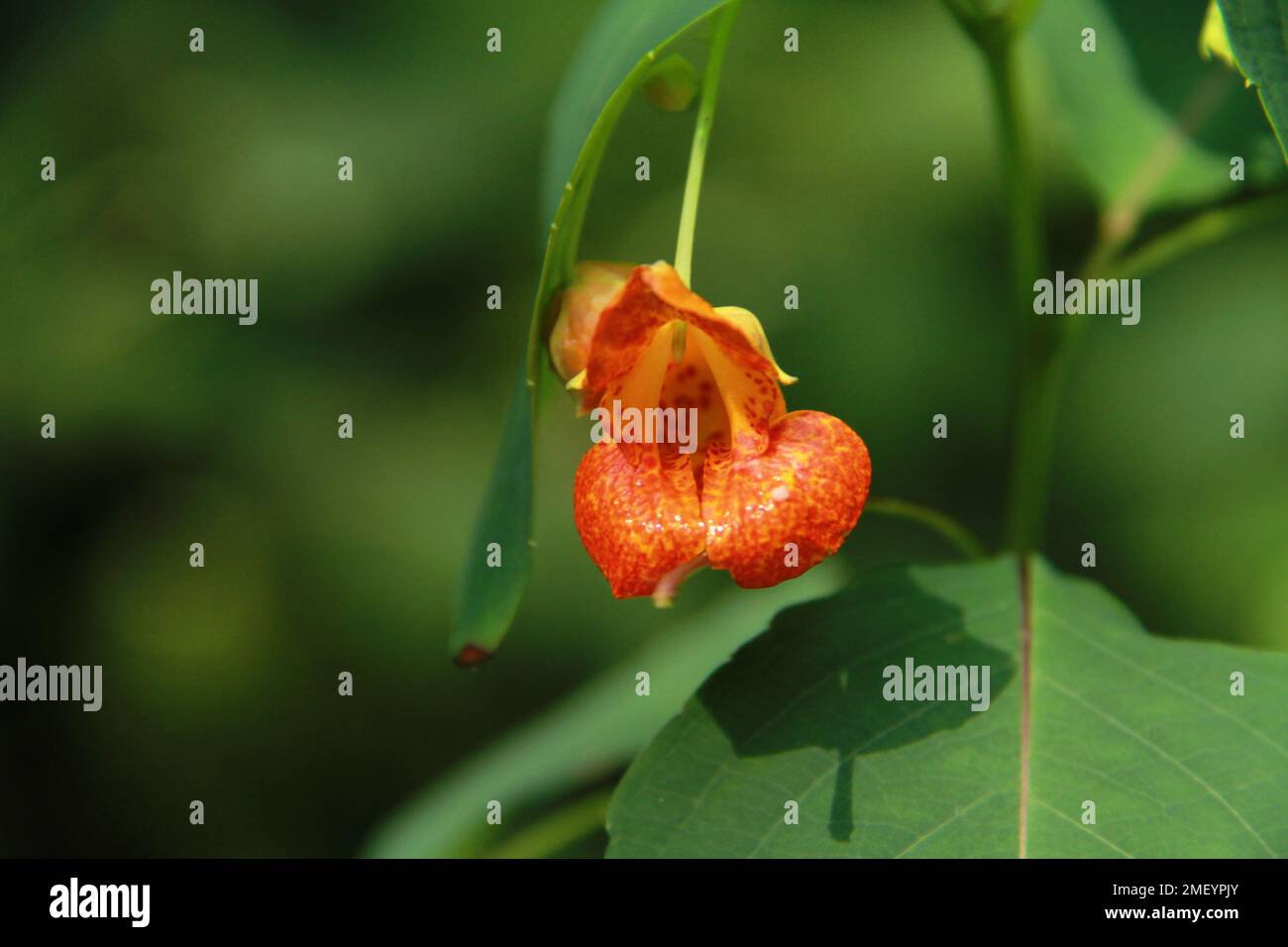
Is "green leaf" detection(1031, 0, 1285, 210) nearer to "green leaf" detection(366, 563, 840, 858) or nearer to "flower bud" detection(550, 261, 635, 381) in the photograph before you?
"green leaf" detection(366, 563, 840, 858)

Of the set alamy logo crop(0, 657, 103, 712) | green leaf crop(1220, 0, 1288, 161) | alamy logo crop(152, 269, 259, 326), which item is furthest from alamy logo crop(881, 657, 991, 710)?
alamy logo crop(0, 657, 103, 712)

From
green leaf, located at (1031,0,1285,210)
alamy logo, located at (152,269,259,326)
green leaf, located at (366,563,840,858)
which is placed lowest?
green leaf, located at (366,563,840,858)

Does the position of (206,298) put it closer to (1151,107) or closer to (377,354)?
(377,354)

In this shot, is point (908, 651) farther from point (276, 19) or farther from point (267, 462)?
point (276, 19)

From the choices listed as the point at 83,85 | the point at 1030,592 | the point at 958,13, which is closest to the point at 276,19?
the point at 83,85

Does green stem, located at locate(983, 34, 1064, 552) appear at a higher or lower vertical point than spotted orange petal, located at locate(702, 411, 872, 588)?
higher

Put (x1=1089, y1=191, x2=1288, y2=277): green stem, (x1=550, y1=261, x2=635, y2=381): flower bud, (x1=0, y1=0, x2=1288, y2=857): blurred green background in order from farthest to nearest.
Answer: (x1=0, y1=0, x2=1288, y2=857): blurred green background < (x1=1089, y1=191, x2=1288, y2=277): green stem < (x1=550, y1=261, x2=635, y2=381): flower bud

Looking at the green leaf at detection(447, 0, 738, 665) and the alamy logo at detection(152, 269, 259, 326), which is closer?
the green leaf at detection(447, 0, 738, 665)
